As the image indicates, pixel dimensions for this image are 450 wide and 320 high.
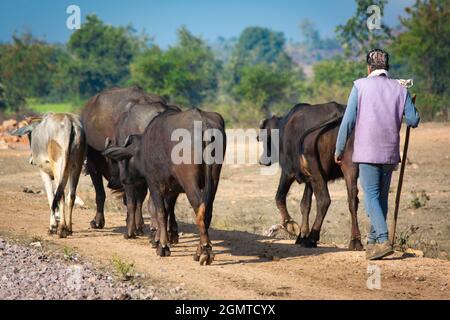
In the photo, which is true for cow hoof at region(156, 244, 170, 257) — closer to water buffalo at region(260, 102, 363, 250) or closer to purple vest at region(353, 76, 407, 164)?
water buffalo at region(260, 102, 363, 250)

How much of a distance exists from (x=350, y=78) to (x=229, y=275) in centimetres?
4141

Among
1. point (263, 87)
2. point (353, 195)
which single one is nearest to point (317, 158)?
point (353, 195)

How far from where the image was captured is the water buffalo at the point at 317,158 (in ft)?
37.8

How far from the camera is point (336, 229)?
17.1 meters

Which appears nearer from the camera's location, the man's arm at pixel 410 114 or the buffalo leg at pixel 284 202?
the man's arm at pixel 410 114

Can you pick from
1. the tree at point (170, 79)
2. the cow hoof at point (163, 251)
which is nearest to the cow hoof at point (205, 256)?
the cow hoof at point (163, 251)

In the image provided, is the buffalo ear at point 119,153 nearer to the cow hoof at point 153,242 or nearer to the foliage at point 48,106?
the cow hoof at point 153,242

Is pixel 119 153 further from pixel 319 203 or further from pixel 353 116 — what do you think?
pixel 353 116

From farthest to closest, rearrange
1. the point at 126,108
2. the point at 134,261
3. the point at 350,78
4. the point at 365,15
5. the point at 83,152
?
the point at 350,78, the point at 365,15, the point at 126,108, the point at 83,152, the point at 134,261

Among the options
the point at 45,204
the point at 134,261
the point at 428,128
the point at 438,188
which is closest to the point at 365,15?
the point at 428,128

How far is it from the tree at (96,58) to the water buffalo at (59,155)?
55307mm

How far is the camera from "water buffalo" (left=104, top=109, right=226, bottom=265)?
1068 centimetres

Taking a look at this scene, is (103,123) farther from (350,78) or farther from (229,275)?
(350,78)
